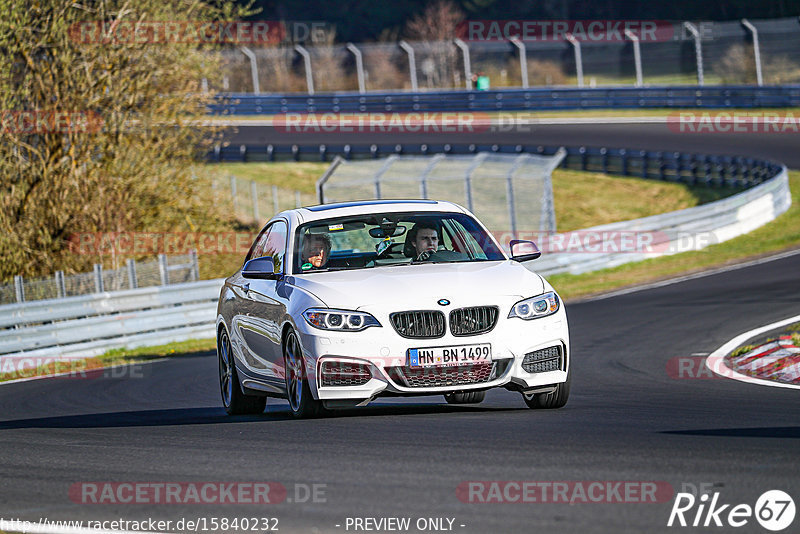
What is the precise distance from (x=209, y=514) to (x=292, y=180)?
123ft

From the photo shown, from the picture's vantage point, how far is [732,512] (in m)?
5.46

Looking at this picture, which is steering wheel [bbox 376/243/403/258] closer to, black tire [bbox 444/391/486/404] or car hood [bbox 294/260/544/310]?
car hood [bbox 294/260/544/310]

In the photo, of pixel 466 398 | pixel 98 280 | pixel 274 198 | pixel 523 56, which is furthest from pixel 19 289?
pixel 523 56

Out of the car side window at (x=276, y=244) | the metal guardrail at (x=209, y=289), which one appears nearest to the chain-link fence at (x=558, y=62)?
the metal guardrail at (x=209, y=289)

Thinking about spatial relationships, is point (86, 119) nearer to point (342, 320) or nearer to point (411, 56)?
point (342, 320)

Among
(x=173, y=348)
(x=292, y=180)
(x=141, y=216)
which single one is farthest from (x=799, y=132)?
(x=173, y=348)

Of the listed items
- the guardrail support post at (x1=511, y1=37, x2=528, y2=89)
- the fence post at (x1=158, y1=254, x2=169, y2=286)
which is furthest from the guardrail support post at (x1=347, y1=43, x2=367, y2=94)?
the fence post at (x1=158, y1=254, x2=169, y2=286)

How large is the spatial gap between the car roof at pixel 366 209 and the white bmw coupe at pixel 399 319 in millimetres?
26

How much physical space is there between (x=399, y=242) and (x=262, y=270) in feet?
3.71

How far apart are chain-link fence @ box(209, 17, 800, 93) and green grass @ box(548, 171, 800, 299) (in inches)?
735

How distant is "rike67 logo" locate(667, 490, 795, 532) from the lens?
531 centimetres

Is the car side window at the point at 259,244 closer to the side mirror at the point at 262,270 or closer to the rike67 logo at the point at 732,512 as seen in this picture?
the side mirror at the point at 262,270

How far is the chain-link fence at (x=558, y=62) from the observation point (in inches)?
1902

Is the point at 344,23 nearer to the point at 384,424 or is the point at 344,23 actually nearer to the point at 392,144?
the point at 392,144
